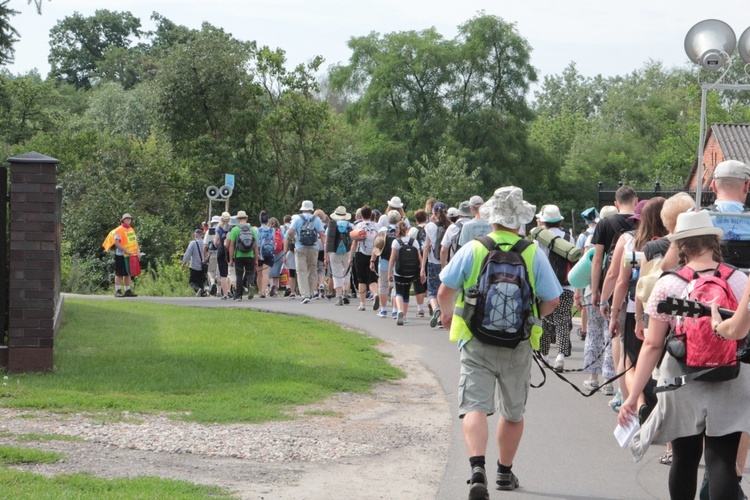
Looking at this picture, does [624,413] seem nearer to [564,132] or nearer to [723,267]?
[723,267]

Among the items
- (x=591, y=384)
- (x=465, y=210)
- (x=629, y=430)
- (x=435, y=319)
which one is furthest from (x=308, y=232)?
(x=629, y=430)

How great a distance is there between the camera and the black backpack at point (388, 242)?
58.3ft

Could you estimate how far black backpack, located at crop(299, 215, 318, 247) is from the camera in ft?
69.8

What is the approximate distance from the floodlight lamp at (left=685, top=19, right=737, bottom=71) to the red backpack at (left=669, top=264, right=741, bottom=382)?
7.10 metres

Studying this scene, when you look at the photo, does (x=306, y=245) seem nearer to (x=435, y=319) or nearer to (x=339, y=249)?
(x=339, y=249)

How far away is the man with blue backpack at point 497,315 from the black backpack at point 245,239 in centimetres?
1478

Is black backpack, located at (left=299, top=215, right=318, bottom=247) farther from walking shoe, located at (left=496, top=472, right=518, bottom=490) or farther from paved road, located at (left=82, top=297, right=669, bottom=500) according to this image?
walking shoe, located at (left=496, top=472, right=518, bottom=490)

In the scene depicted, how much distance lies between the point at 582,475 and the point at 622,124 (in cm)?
8666

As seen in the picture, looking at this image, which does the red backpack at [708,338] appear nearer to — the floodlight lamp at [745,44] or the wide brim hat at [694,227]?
the wide brim hat at [694,227]

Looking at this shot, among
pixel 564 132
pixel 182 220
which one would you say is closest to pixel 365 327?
pixel 182 220

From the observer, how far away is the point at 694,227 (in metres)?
5.38

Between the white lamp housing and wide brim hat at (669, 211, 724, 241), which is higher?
the white lamp housing

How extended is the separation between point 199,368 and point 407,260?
239 inches

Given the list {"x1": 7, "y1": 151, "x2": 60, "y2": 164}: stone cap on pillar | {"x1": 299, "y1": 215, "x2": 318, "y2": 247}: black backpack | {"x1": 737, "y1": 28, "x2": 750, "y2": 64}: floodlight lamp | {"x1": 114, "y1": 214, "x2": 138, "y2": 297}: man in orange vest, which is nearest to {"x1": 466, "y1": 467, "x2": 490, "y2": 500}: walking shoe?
{"x1": 7, "y1": 151, "x2": 60, "y2": 164}: stone cap on pillar
